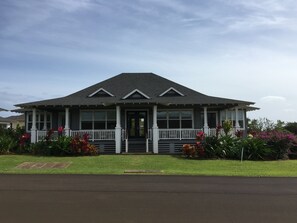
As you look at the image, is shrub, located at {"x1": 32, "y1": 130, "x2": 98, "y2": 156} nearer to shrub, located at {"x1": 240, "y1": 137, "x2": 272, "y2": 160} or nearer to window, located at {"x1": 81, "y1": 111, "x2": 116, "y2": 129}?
window, located at {"x1": 81, "y1": 111, "x2": 116, "y2": 129}

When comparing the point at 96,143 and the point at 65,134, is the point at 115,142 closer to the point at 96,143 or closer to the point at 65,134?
the point at 96,143

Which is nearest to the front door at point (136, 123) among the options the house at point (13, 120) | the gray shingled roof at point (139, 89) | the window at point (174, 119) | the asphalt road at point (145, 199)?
the window at point (174, 119)

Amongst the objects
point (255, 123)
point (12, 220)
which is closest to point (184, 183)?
point (12, 220)

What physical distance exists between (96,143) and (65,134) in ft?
7.22

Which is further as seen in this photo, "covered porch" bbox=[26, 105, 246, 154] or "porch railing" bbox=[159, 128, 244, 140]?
"porch railing" bbox=[159, 128, 244, 140]

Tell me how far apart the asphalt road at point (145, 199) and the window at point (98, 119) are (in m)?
16.7

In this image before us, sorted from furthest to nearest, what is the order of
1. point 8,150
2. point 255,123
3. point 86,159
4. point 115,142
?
point 255,123
point 115,142
point 8,150
point 86,159

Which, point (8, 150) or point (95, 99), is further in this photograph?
point (95, 99)

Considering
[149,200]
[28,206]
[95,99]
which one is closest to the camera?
[28,206]

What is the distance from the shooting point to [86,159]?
74.1 feet

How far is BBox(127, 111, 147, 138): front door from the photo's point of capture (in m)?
31.1

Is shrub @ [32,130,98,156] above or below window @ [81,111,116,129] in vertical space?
below

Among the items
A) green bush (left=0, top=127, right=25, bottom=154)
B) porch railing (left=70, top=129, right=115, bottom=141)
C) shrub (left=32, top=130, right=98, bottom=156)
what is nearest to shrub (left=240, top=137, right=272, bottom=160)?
shrub (left=32, top=130, right=98, bottom=156)

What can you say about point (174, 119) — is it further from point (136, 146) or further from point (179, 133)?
point (136, 146)
